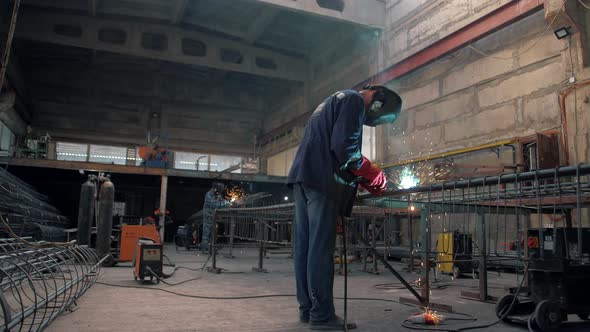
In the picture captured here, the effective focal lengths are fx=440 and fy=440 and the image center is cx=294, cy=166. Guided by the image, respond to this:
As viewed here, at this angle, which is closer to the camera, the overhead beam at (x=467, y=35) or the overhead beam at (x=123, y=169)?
the overhead beam at (x=467, y=35)

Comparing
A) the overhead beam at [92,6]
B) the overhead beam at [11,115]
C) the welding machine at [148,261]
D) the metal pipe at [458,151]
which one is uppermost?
the overhead beam at [92,6]

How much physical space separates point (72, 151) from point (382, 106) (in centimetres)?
2196

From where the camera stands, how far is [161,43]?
1880 centimetres

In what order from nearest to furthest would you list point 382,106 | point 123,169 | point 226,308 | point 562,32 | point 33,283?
1. point 33,283
2. point 382,106
3. point 226,308
4. point 562,32
5. point 123,169

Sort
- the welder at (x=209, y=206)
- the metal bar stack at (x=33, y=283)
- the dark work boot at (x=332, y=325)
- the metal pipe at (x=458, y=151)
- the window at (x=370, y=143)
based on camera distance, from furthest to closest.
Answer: the window at (x=370, y=143), the welder at (x=209, y=206), the metal pipe at (x=458, y=151), the dark work boot at (x=332, y=325), the metal bar stack at (x=33, y=283)

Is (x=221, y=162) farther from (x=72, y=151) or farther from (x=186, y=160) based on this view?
(x=72, y=151)

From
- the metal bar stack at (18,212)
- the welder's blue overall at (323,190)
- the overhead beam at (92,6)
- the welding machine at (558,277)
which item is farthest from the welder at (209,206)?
the welding machine at (558,277)

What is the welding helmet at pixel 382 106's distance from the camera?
11.5 feet

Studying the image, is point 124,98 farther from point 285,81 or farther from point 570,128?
point 570,128

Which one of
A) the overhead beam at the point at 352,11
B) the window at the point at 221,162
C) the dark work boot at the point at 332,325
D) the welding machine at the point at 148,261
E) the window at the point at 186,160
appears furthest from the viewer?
the window at the point at 221,162

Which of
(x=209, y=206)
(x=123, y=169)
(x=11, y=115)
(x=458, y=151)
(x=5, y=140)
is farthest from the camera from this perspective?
(x=5, y=140)

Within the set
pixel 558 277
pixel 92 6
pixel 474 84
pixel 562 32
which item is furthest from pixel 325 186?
pixel 92 6

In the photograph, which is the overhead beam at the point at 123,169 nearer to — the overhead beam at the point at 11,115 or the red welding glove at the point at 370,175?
the overhead beam at the point at 11,115

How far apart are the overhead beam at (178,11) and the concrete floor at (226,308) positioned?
37.5 feet
